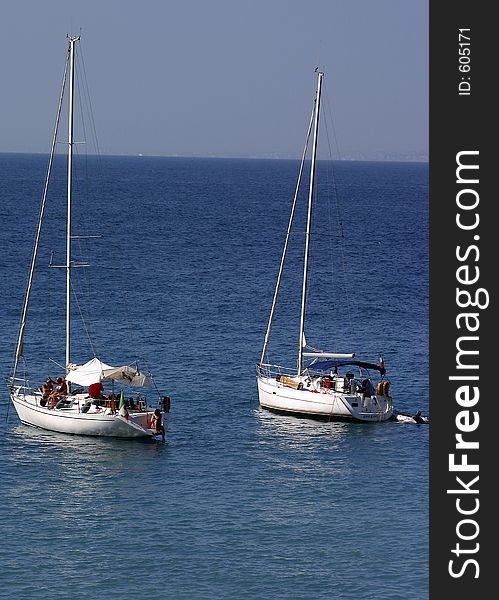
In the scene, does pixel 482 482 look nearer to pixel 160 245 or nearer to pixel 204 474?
pixel 204 474

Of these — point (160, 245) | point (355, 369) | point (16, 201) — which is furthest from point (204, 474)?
point (16, 201)

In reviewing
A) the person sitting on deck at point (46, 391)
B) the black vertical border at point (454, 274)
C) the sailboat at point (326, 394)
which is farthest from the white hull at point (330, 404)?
the black vertical border at point (454, 274)

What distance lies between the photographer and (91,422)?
185 ft

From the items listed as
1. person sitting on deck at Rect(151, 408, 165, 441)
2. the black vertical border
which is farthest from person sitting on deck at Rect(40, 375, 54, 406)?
the black vertical border

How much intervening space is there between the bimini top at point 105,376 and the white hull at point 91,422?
3.31ft

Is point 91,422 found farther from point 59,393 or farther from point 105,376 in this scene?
point 59,393

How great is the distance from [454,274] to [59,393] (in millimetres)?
33044

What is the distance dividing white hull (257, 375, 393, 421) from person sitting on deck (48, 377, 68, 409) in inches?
397

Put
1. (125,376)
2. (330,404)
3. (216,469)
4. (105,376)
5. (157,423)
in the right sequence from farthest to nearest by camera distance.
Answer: (330,404) < (125,376) < (105,376) < (157,423) < (216,469)

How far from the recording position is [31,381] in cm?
6631

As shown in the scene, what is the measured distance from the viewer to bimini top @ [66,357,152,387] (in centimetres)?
5753

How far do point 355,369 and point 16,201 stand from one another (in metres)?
134

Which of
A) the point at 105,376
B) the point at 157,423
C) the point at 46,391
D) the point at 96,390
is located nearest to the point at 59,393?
the point at 46,391

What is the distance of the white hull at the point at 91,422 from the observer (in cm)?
5628
